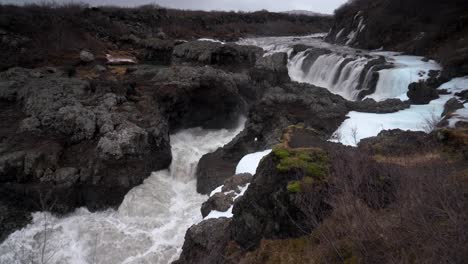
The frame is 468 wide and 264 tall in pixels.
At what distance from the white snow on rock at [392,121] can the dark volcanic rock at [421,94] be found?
27 centimetres

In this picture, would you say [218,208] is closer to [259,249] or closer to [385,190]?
[259,249]

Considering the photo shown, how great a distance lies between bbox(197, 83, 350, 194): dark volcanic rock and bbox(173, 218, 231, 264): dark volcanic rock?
4332 mm

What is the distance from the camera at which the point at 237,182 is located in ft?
30.7

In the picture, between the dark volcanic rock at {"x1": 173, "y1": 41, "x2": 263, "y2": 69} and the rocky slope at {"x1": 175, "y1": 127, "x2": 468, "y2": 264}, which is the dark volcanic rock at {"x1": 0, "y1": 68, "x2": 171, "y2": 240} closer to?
the rocky slope at {"x1": 175, "y1": 127, "x2": 468, "y2": 264}

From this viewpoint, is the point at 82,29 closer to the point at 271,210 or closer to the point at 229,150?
the point at 229,150

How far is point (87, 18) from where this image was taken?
3216 cm

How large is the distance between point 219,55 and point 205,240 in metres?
16.2

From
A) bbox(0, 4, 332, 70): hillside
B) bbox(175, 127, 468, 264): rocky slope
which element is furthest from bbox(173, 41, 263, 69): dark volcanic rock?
bbox(175, 127, 468, 264): rocky slope

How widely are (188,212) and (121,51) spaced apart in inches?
793

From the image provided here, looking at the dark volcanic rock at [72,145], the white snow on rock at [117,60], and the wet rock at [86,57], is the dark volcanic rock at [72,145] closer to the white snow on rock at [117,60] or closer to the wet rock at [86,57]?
the wet rock at [86,57]

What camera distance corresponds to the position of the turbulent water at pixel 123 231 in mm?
9414

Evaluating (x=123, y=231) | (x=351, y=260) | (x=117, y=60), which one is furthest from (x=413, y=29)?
(x=351, y=260)

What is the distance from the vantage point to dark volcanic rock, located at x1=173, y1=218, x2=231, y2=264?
22.3 ft

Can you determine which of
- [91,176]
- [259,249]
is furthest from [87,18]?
[259,249]
